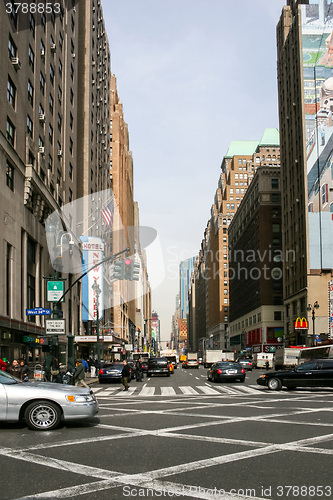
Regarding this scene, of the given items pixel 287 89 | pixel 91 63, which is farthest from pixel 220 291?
pixel 91 63

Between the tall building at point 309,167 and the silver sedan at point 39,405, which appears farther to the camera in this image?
the tall building at point 309,167

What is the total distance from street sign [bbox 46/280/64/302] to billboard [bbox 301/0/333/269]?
56200 millimetres

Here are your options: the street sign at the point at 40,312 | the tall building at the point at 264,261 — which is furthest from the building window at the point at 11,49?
the tall building at the point at 264,261

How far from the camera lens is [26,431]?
11.2 m

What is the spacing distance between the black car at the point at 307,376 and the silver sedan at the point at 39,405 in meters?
14.1

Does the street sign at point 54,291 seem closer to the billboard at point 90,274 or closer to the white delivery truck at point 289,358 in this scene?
the billboard at point 90,274

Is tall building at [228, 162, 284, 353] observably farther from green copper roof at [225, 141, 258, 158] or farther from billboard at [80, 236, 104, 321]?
green copper roof at [225, 141, 258, 158]

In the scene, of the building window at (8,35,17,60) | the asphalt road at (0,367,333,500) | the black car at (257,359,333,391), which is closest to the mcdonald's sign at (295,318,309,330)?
the black car at (257,359,333,391)

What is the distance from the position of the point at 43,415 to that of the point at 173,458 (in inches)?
170

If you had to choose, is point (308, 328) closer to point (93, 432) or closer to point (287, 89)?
point (287, 89)

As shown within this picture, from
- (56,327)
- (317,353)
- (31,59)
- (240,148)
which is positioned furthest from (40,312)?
(240,148)

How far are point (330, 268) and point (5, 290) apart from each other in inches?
2190

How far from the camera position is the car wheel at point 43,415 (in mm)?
11266

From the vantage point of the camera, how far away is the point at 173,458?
321 inches
